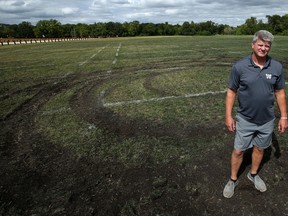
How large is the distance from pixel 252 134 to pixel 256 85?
0.67 meters

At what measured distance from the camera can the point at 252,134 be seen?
3.40 metres

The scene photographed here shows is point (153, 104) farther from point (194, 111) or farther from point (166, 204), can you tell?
point (166, 204)

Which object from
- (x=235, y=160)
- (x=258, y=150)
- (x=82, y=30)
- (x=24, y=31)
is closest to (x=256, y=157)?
(x=258, y=150)

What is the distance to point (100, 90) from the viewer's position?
895 centimetres

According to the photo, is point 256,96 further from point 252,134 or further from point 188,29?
point 188,29

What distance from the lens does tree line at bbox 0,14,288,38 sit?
387 feet

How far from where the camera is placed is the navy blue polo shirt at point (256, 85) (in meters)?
3.08

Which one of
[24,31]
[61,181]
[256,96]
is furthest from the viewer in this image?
[24,31]

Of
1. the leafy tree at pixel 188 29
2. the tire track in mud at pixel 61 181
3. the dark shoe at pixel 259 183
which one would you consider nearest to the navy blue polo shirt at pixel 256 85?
the dark shoe at pixel 259 183

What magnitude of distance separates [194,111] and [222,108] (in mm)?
733

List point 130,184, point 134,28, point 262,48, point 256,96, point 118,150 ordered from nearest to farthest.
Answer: point 262,48, point 256,96, point 130,184, point 118,150, point 134,28

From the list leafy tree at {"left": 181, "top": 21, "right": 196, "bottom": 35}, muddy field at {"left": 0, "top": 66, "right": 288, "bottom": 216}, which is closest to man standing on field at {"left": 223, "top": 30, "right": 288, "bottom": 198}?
muddy field at {"left": 0, "top": 66, "right": 288, "bottom": 216}

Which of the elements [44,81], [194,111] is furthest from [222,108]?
[44,81]

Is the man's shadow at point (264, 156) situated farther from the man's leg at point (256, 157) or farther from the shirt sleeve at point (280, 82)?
the shirt sleeve at point (280, 82)
